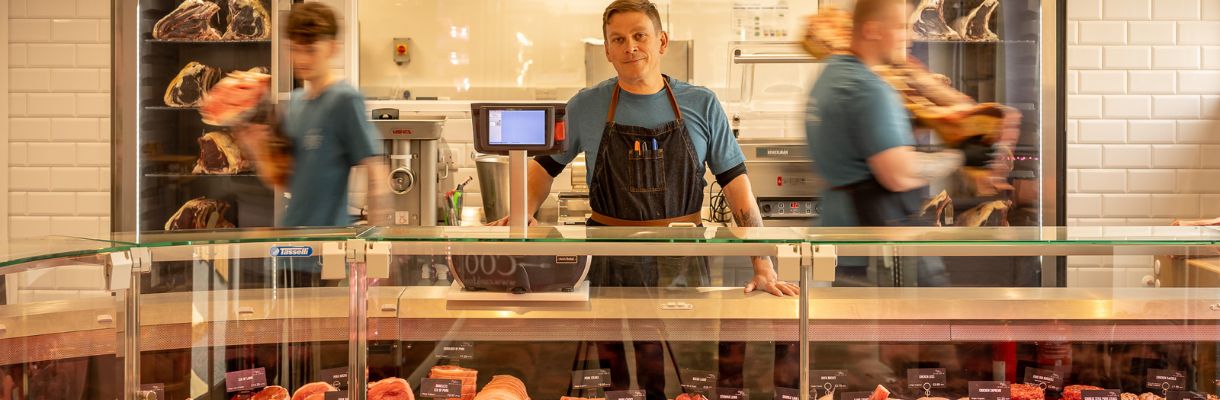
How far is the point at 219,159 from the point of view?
5273 millimetres

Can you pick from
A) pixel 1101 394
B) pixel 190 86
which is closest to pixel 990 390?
pixel 1101 394

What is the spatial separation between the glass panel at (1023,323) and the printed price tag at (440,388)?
30.0 inches

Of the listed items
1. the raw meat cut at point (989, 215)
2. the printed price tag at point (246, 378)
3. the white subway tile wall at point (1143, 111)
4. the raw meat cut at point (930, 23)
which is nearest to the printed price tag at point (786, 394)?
the printed price tag at point (246, 378)

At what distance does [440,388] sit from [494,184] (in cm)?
277

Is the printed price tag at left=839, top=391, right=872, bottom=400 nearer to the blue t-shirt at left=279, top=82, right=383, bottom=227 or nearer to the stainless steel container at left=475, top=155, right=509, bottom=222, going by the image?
the blue t-shirt at left=279, top=82, right=383, bottom=227

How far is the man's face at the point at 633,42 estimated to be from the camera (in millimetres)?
3264

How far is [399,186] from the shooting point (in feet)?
15.3

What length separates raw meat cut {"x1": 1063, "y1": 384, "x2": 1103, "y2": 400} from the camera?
2246 millimetres

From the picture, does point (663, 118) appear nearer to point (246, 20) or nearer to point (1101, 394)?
point (1101, 394)

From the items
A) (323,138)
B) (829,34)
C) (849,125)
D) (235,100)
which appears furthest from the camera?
(235,100)

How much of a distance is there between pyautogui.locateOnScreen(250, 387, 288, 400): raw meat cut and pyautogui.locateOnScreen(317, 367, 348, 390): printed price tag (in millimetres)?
84

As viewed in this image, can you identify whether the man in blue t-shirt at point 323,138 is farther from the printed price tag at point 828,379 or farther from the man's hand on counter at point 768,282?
the printed price tag at point 828,379

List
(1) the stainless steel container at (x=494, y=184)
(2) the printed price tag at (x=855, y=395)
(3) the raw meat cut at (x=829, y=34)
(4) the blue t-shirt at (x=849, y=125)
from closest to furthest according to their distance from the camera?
(2) the printed price tag at (x=855, y=395) → (4) the blue t-shirt at (x=849, y=125) → (3) the raw meat cut at (x=829, y=34) → (1) the stainless steel container at (x=494, y=184)

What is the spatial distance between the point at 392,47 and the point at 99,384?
4.02m
